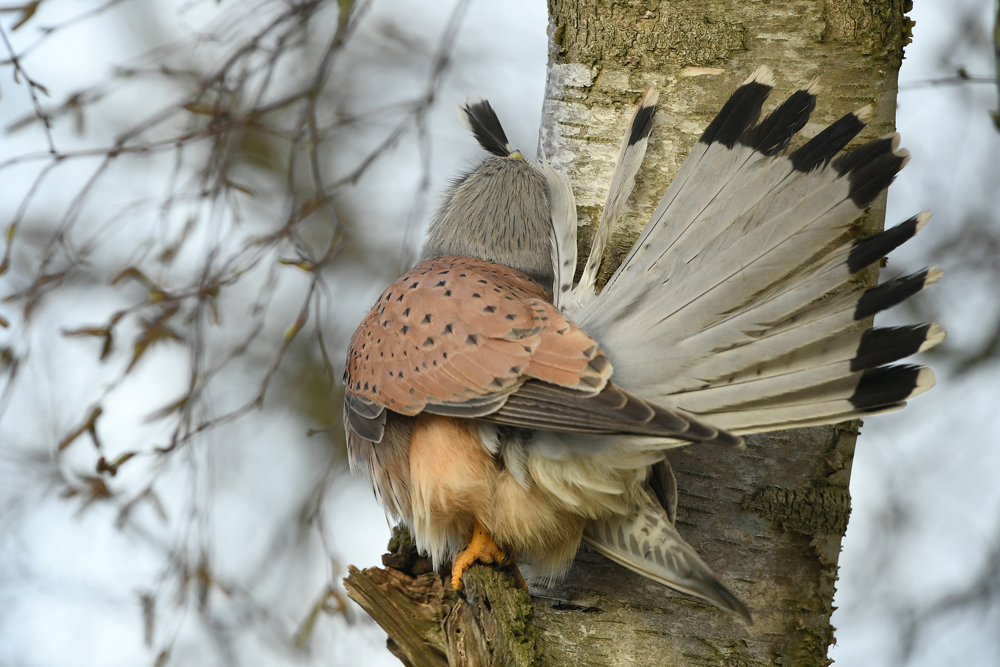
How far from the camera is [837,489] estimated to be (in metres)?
1.82

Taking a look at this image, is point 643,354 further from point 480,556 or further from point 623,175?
point 480,556

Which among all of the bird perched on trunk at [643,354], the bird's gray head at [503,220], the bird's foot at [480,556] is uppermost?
the bird's gray head at [503,220]

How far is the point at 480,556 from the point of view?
1942mm

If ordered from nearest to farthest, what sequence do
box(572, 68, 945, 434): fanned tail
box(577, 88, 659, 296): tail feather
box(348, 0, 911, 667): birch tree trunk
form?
box(572, 68, 945, 434): fanned tail → box(348, 0, 911, 667): birch tree trunk → box(577, 88, 659, 296): tail feather

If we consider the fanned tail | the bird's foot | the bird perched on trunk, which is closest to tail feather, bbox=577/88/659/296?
the bird perched on trunk

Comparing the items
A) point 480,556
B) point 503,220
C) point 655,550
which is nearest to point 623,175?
point 503,220

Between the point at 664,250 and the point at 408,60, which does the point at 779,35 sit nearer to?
the point at 664,250

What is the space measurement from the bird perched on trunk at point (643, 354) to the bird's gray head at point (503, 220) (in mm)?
87

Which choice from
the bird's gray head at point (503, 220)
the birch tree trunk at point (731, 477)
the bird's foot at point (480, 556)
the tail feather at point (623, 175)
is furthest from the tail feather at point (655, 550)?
the bird's gray head at point (503, 220)

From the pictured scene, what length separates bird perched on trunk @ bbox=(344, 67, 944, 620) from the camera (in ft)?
4.78

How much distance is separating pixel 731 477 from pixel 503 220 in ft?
2.97

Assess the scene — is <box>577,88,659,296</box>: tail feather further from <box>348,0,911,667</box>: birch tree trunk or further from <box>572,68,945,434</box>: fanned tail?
<box>572,68,945,434</box>: fanned tail

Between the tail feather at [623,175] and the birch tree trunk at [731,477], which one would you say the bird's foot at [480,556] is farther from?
the tail feather at [623,175]

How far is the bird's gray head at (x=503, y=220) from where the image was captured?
6.98 ft
